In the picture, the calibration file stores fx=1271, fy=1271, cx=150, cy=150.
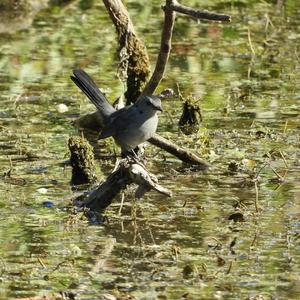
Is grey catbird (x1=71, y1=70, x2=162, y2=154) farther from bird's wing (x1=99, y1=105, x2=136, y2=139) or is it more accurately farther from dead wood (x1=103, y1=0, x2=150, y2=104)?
dead wood (x1=103, y1=0, x2=150, y2=104)

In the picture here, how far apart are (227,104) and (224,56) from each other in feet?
6.67

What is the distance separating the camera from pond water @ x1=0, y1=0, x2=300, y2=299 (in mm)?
6613

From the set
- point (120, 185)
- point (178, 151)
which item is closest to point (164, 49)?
point (178, 151)

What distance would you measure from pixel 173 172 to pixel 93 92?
82 centimetres

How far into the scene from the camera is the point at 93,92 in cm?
884

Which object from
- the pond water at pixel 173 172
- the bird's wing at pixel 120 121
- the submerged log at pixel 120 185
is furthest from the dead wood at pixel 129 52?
the submerged log at pixel 120 185

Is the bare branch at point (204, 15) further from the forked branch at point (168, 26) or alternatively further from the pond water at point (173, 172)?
the pond water at point (173, 172)

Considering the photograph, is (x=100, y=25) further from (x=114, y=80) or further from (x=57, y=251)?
(x=57, y=251)

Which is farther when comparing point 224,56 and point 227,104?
point 224,56

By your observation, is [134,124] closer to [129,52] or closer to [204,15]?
[204,15]

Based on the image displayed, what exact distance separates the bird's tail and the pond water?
492 mm

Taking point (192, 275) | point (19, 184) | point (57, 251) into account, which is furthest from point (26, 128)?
point (192, 275)

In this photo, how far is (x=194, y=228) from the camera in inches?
298

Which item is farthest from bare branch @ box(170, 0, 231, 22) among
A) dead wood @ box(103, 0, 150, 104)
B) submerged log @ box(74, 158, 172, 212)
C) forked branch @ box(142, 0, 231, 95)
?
dead wood @ box(103, 0, 150, 104)
